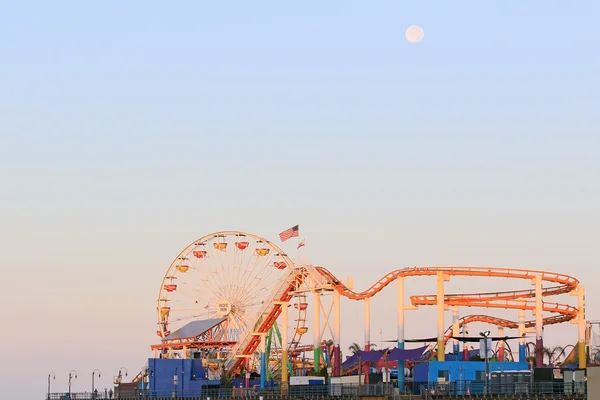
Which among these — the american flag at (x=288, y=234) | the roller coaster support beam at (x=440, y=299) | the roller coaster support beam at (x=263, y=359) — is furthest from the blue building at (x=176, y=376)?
the roller coaster support beam at (x=440, y=299)

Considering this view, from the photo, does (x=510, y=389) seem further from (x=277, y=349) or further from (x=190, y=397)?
(x=277, y=349)

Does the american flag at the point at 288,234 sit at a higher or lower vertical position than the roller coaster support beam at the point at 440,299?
higher

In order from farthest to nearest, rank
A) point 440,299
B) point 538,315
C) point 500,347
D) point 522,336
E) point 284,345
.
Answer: point 500,347, point 284,345, point 522,336, point 440,299, point 538,315

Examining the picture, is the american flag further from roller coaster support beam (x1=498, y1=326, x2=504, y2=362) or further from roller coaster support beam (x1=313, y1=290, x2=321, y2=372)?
roller coaster support beam (x1=498, y1=326, x2=504, y2=362)

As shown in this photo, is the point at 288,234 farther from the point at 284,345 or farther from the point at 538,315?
the point at 538,315

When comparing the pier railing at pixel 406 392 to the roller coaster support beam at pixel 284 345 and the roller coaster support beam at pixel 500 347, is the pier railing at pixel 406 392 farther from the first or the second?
the roller coaster support beam at pixel 500 347

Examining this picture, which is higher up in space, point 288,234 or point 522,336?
point 288,234

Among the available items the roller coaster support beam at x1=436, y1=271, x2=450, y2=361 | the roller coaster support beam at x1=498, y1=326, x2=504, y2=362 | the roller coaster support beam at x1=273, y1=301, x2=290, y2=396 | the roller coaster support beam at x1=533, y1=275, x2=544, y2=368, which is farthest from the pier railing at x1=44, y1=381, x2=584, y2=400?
the roller coaster support beam at x1=498, y1=326, x2=504, y2=362

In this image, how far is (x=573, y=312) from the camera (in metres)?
111

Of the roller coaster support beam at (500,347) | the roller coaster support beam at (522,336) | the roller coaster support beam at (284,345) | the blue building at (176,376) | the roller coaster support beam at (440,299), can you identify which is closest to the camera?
the roller coaster support beam at (440,299)

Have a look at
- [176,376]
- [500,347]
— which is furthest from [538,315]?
[176,376]

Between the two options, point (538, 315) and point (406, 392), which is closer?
point (406, 392)

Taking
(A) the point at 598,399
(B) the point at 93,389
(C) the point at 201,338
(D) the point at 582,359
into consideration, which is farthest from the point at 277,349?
(A) the point at 598,399

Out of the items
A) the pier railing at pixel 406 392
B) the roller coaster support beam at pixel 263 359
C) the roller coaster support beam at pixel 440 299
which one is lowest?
the pier railing at pixel 406 392
